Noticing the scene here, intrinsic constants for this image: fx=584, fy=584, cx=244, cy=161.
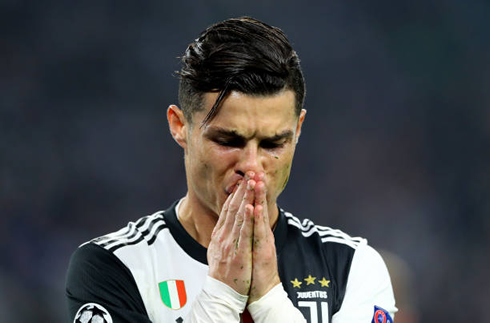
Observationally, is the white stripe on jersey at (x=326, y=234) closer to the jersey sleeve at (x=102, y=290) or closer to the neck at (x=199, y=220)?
the neck at (x=199, y=220)

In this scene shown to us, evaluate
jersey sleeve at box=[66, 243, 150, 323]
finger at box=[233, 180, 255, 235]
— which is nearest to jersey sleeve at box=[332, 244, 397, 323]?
finger at box=[233, 180, 255, 235]

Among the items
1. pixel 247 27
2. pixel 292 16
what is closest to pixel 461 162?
pixel 292 16

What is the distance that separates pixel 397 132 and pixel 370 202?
1.00 meters

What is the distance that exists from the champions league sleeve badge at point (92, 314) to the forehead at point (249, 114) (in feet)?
3.06

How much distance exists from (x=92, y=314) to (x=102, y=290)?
0.11 meters

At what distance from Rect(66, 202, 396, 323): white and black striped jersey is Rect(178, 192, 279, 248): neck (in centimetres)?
4

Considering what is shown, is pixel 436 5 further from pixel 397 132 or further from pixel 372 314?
pixel 372 314

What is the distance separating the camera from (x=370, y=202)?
7.39 metres

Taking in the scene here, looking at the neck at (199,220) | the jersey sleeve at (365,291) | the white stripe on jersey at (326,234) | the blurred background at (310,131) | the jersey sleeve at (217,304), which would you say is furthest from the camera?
the blurred background at (310,131)

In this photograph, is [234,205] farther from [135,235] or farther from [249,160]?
[135,235]

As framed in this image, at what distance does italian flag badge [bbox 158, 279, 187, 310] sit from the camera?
2676 mm

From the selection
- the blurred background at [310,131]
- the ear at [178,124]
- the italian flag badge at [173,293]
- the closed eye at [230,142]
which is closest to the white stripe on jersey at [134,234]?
the italian flag badge at [173,293]

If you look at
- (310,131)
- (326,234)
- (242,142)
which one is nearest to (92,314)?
(242,142)

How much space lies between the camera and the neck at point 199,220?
9.52ft
